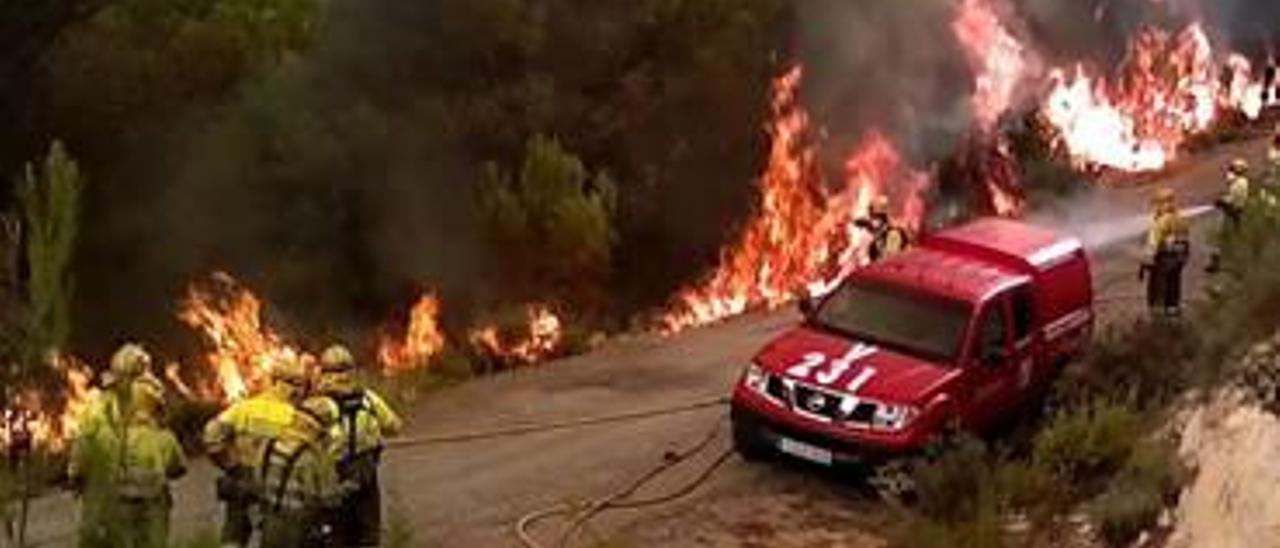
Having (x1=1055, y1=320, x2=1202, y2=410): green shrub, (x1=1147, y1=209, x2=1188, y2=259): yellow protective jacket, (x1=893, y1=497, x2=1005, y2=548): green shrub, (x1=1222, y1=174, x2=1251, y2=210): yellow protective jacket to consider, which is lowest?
(x1=893, y1=497, x2=1005, y2=548): green shrub

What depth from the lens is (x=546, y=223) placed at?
23516mm

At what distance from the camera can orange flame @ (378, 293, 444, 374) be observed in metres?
21.2

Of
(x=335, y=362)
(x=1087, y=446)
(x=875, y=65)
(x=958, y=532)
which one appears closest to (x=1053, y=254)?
(x=1087, y=446)

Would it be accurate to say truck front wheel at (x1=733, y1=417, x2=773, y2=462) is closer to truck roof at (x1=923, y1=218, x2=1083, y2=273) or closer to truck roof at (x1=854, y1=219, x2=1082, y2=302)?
truck roof at (x1=854, y1=219, x2=1082, y2=302)

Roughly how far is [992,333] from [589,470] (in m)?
3.41

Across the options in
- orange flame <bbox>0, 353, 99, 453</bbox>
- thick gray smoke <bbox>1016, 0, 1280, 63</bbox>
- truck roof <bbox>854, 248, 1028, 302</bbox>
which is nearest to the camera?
orange flame <bbox>0, 353, 99, 453</bbox>

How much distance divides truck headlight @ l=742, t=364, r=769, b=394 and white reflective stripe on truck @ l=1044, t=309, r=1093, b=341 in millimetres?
2745

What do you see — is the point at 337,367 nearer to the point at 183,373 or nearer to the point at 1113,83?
the point at 183,373

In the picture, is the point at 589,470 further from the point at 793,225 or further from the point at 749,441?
the point at 793,225

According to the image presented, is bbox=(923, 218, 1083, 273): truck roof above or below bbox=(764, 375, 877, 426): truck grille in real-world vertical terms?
above

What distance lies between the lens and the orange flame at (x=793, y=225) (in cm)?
2561

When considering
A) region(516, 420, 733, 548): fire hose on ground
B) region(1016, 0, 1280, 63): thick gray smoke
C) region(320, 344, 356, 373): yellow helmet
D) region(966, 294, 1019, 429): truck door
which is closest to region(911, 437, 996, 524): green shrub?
region(966, 294, 1019, 429): truck door

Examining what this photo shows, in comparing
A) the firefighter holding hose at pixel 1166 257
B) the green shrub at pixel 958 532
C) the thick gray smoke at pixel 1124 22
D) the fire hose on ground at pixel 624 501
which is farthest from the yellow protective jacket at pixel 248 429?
the thick gray smoke at pixel 1124 22

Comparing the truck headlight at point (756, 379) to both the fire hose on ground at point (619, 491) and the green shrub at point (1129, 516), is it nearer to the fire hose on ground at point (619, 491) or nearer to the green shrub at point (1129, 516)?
the fire hose on ground at point (619, 491)
